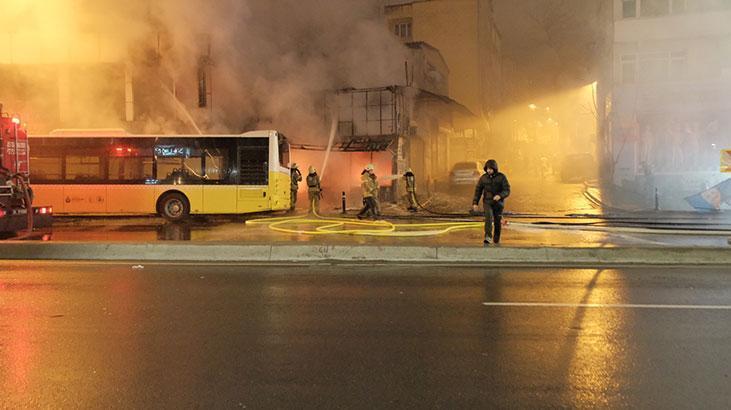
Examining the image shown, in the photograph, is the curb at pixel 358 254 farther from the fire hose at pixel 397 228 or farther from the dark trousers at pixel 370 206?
the dark trousers at pixel 370 206

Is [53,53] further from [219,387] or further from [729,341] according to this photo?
[729,341]

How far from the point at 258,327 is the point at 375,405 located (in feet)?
6.09

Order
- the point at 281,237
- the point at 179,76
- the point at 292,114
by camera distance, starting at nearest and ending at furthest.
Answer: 1. the point at 281,237
2. the point at 179,76
3. the point at 292,114

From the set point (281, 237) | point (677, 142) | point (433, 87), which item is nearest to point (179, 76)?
point (281, 237)

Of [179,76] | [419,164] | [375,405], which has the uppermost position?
[179,76]

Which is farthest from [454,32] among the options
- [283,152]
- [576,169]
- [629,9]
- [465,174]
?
[283,152]

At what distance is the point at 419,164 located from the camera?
25859 mm

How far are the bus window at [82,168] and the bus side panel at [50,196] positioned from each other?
399 millimetres

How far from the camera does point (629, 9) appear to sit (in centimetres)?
2712

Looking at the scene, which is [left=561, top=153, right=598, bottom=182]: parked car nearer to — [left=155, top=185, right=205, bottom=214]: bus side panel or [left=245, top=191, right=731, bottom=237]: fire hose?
[left=245, top=191, right=731, bottom=237]: fire hose

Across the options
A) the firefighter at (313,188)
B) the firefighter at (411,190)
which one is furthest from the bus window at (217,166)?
the firefighter at (411,190)

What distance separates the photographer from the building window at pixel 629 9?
26969mm

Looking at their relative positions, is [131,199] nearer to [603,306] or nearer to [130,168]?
[130,168]

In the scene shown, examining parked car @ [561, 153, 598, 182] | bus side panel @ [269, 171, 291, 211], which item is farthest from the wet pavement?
parked car @ [561, 153, 598, 182]
